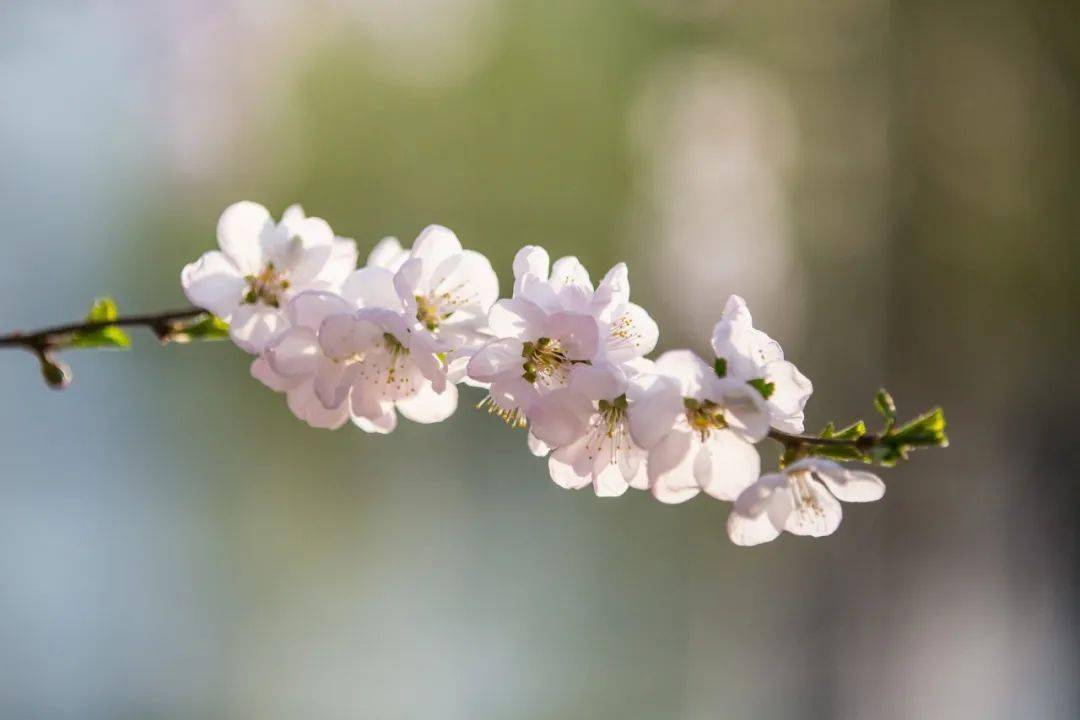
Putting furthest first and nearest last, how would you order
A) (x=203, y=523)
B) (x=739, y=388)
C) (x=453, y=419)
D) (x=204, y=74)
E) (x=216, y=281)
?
(x=453, y=419) < (x=203, y=523) < (x=204, y=74) < (x=216, y=281) < (x=739, y=388)

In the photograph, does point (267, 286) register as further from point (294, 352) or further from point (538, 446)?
point (538, 446)

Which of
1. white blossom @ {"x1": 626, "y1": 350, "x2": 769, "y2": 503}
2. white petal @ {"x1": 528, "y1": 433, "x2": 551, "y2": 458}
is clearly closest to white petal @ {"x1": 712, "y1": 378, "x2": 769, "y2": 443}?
white blossom @ {"x1": 626, "y1": 350, "x2": 769, "y2": 503}

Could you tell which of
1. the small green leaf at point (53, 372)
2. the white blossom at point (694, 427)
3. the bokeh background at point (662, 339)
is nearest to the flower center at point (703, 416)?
the white blossom at point (694, 427)

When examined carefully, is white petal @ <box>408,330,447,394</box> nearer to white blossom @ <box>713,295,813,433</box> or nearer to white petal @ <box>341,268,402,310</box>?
white petal @ <box>341,268,402,310</box>

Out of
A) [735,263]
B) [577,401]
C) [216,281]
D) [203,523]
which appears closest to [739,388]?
[577,401]

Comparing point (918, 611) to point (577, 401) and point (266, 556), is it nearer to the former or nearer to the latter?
point (266, 556)

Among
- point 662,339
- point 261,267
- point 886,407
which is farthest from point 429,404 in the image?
point 662,339
